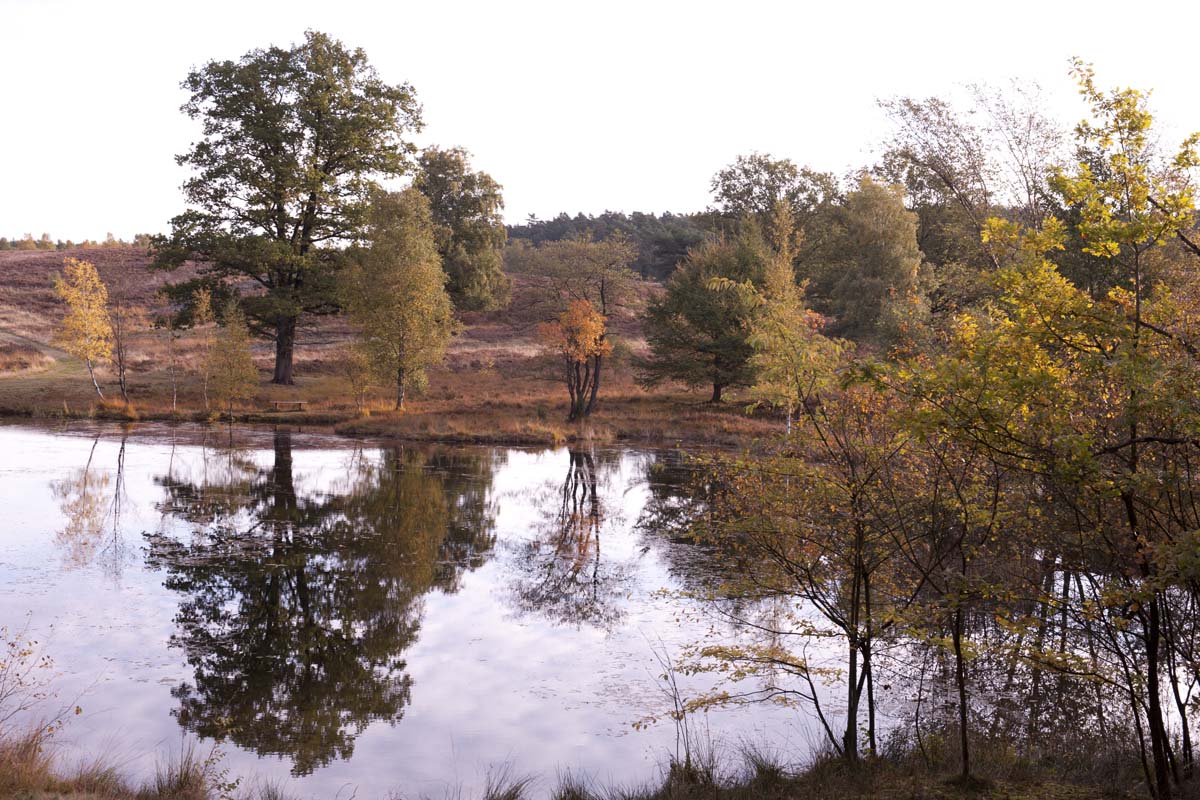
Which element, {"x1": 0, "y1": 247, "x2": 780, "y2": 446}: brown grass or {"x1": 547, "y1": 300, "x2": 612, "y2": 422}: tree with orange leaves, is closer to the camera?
{"x1": 0, "y1": 247, "x2": 780, "y2": 446}: brown grass

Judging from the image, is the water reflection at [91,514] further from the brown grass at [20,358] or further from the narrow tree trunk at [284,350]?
the brown grass at [20,358]

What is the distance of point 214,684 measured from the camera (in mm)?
11234

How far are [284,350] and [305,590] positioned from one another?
1402 inches

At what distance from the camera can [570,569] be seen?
58.7 ft

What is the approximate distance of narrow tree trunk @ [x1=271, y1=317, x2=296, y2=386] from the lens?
4838 centimetres

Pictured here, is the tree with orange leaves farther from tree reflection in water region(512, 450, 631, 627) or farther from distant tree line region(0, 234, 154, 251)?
distant tree line region(0, 234, 154, 251)

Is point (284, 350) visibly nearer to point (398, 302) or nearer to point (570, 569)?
point (398, 302)

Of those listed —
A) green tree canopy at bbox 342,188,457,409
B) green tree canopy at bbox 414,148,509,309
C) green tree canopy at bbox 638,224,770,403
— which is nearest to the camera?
green tree canopy at bbox 342,188,457,409

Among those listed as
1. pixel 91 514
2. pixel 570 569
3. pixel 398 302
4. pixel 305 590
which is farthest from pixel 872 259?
pixel 305 590

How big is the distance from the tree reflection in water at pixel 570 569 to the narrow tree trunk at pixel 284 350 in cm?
2739

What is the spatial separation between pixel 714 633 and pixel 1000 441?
780cm

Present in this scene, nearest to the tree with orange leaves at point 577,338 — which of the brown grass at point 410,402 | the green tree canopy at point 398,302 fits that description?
the brown grass at point 410,402

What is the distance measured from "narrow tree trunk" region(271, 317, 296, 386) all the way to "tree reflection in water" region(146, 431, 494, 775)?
71.6 ft

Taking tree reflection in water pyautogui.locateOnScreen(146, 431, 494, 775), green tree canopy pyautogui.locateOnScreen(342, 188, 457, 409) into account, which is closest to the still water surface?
tree reflection in water pyautogui.locateOnScreen(146, 431, 494, 775)
